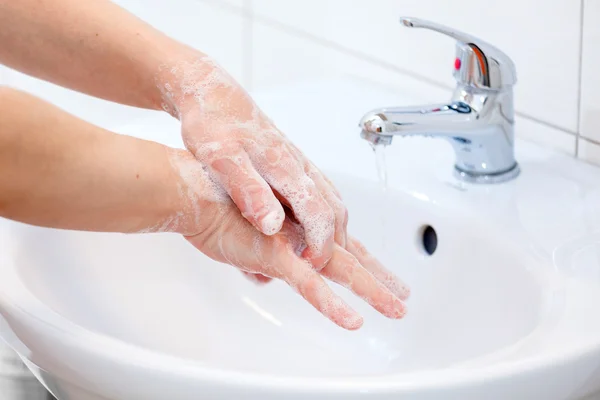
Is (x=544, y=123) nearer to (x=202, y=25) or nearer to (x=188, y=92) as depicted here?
(x=188, y=92)

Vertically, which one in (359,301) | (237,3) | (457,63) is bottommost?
(359,301)

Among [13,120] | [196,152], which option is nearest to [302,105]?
[196,152]

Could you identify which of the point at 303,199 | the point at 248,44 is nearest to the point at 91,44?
the point at 303,199

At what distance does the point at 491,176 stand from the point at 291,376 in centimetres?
36

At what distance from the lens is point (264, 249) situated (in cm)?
65

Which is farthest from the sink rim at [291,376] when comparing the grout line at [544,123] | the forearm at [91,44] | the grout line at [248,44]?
the grout line at [248,44]

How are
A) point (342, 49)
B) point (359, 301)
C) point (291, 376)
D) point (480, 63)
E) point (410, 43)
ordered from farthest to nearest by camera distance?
point (342, 49)
point (410, 43)
point (359, 301)
point (480, 63)
point (291, 376)

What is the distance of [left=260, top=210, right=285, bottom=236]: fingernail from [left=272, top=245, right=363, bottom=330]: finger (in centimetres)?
3

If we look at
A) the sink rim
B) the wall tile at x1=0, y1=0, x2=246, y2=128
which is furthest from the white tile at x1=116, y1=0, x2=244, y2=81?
the sink rim

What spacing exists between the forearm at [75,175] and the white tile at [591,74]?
384 mm

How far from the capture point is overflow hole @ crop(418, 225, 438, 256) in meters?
0.82

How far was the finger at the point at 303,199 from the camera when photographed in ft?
2.15

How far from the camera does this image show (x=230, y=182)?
0.64 meters

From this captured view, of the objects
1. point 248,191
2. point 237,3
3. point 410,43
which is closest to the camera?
point 248,191
